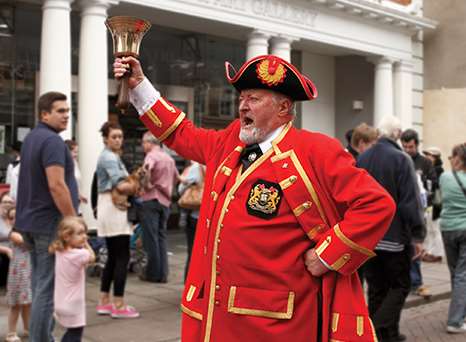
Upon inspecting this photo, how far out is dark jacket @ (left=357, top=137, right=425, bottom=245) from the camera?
5.60m

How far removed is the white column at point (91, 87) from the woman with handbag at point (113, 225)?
3.61 m

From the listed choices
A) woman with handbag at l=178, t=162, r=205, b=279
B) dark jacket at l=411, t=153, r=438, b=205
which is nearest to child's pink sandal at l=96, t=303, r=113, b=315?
woman with handbag at l=178, t=162, r=205, b=279

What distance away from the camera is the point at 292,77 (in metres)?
3.00

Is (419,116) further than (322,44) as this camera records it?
Yes

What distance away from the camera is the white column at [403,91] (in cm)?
1647

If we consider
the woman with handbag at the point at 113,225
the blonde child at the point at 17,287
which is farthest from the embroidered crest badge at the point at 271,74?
the woman with handbag at the point at 113,225

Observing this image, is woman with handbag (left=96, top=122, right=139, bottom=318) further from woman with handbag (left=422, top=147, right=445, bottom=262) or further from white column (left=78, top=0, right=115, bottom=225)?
woman with handbag (left=422, top=147, right=445, bottom=262)

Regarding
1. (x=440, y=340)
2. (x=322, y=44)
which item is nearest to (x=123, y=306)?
(x=440, y=340)

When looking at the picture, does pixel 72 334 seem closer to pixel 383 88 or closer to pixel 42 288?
pixel 42 288

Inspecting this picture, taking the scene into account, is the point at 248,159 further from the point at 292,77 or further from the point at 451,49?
the point at 451,49

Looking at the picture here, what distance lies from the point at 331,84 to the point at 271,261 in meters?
14.6

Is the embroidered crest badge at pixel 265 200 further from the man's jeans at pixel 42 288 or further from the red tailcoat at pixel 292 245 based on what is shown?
the man's jeans at pixel 42 288

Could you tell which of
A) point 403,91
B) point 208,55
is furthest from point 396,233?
point 403,91

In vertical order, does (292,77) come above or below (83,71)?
below
